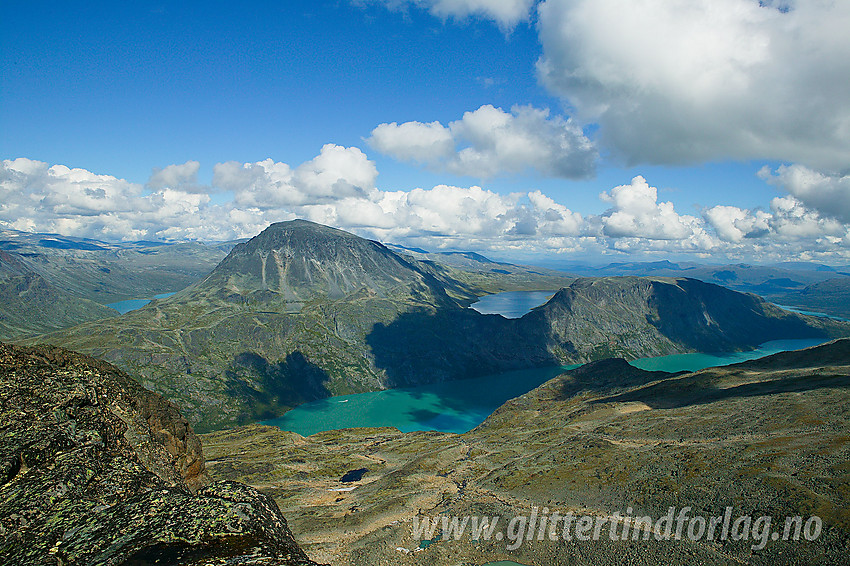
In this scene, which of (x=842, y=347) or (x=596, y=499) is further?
(x=842, y=347)

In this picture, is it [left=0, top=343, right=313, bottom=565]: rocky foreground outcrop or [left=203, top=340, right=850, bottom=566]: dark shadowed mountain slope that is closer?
[left=0, top=343, right=313, bottom=565]: rocky foreground outcrop

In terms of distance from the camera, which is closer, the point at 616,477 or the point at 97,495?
the point at 97,495

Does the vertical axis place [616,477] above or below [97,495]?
below

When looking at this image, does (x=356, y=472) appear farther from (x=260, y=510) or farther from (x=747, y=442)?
(x=260, y=510)

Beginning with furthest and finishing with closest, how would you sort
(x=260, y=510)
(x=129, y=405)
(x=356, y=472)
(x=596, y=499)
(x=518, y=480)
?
1. (x=356, y=472)
2. (x=518, y=480)
3. (x=596, y=499)
4. (x=129, y=405)
5. (x=260, y=510)

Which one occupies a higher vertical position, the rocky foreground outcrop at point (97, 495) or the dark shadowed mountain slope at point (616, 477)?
the rocky foreground outcrop at point (97, 495)

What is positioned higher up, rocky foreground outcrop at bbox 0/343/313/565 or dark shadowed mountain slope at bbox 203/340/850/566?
rocky foreground outcrop at bbox 0/343/313/565

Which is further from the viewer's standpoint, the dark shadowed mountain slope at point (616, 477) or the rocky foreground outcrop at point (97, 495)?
the dark shadowed mountain slope at point (616, 477)

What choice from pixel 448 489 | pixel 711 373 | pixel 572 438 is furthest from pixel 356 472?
pixel 711 373
